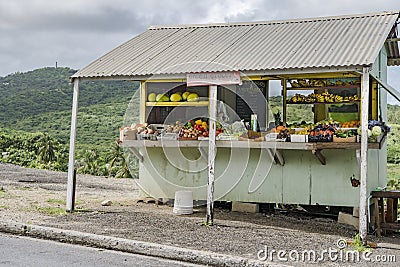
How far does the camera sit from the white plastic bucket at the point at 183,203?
11617 mm

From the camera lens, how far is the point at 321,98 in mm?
11656

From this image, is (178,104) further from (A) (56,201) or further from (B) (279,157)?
(A) (56,201)

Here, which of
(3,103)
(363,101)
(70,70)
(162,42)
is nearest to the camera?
(363,101)

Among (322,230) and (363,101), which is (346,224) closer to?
(322,230)

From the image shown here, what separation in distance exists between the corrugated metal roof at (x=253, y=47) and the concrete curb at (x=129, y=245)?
3094 mm

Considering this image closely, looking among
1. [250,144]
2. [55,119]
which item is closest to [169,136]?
[250,144]

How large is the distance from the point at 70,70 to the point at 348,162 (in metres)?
56.4

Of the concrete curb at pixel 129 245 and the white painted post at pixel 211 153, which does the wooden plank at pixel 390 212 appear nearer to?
the white painted post at pixel 211 153

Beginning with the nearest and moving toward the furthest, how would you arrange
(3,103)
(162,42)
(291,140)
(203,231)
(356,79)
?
1. (203,231)
2. (291,140)
3. (356,79)
4. (162,42)
5. (3,103)

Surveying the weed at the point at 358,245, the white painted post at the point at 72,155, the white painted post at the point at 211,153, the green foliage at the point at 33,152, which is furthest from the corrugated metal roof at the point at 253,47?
the green foliage at the point at 33,152

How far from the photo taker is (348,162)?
10906 mm

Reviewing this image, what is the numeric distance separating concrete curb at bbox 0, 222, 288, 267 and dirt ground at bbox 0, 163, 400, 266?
29cm

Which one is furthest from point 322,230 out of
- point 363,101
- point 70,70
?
point 70,70

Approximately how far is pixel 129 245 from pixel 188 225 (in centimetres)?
189
